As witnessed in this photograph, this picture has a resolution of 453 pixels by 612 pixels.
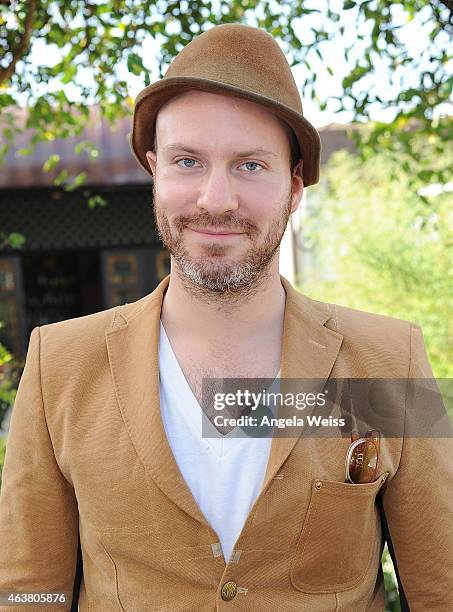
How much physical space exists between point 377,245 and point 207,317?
7.43 meters

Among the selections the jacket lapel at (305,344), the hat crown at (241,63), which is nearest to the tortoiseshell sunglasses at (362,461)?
the jacket lapel at (305,344)

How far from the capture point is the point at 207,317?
71.0 inches

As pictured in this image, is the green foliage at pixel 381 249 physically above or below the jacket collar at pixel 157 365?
below

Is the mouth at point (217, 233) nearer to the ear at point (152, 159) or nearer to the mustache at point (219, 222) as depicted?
the mustache at point (219, 222)

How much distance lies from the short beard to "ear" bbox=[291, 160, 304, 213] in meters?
0.14

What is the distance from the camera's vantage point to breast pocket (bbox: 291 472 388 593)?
65.2 inches

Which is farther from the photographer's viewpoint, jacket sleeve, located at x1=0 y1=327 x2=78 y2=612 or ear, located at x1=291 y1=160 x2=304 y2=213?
ear, located at x1=291 y1=160 x2=304 y2=213

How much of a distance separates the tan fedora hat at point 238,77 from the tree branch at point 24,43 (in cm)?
160

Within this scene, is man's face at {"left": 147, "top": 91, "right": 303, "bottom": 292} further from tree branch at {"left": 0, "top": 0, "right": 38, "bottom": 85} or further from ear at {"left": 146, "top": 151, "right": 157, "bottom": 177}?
tree branch at {"left": 0, "top": 0, "right": 38, "bottom": 85}

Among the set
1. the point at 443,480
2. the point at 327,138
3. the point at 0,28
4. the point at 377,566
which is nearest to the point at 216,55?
the point at 443,480

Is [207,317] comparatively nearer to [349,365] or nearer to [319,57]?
[349,365]

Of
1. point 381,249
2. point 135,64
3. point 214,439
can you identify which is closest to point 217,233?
point 214,439

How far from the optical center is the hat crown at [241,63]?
1690 mm

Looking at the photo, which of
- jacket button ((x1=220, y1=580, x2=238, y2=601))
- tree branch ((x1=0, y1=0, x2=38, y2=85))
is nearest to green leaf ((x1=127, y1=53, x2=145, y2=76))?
tree branch ((x1=0, y1=0, x2=38, y2=85))
